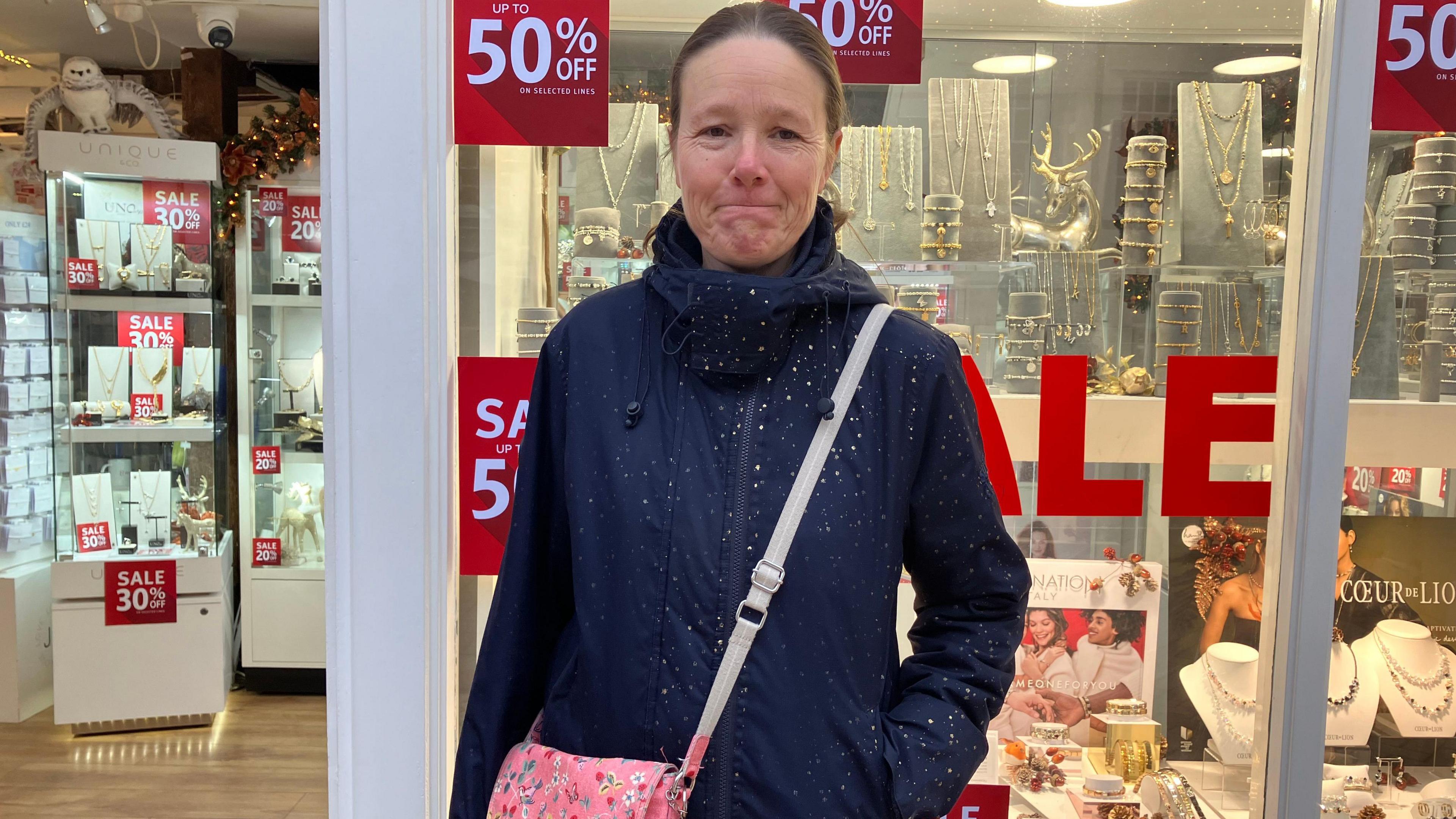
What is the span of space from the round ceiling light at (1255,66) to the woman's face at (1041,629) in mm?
1166

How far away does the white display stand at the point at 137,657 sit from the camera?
4363 millimetres

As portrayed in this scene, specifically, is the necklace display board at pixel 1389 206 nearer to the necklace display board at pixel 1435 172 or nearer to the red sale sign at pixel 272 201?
the necklace display board at pixel 1435 172

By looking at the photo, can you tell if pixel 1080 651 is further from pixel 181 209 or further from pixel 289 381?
pixel 181 209

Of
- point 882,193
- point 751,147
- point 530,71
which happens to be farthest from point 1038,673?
point 530,71

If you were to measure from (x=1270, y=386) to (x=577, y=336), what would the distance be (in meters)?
1.49

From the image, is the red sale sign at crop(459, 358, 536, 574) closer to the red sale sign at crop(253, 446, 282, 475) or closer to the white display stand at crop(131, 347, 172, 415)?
the white display stand at crop(131, 347, 172, 415)

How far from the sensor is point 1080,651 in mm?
2156

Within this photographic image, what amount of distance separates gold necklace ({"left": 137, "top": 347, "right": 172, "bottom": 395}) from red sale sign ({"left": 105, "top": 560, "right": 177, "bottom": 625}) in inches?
30.5

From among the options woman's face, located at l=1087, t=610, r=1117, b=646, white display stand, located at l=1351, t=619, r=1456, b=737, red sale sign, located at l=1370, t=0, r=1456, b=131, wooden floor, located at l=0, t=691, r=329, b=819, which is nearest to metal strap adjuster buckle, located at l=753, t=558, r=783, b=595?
woman's face, located at l=1087, t=610, r=1117, b=646

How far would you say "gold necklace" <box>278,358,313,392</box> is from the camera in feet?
16.5

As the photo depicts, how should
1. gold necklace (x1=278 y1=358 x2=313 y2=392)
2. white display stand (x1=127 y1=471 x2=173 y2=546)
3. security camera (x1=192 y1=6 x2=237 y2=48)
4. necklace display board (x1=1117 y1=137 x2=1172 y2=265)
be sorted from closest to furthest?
necklace display board (x1=1117 y1=137 x2=1172 y2=265) → security camera (x1=192 y1=6 x2=237 y2=48) → white display stand (x1=127 y1=471 x2=173 y2=546) → gold necklace (x1=278 y1=358 x2=313 y2=392)

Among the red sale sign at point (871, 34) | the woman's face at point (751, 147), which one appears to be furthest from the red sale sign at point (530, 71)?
the woman's face at point (751, 147)

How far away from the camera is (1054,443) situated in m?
2.01

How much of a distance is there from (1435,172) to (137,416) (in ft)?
16.0
